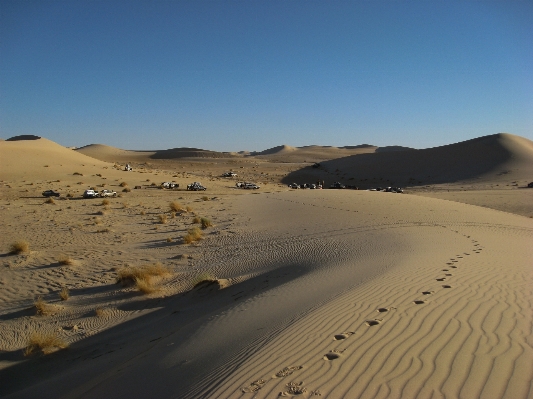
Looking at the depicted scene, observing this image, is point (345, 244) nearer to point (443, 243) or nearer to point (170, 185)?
point (443, 243)

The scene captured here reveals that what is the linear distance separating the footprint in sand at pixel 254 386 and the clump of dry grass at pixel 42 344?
503 cm

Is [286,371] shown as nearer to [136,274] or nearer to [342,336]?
[342,336]

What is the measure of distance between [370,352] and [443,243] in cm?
906

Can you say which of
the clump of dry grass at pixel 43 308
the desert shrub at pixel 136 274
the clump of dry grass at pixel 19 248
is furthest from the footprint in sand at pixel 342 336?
the clump of dry grass at pixel 19 248

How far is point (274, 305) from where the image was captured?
7.65 m

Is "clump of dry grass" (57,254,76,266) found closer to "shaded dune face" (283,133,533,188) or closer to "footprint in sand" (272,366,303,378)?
"footprint in sand" (272,366,303,378)

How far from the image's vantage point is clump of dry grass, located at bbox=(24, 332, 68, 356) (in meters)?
7.48

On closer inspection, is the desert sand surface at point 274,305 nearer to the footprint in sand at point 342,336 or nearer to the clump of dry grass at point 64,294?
the footprint in sand at point 342,336

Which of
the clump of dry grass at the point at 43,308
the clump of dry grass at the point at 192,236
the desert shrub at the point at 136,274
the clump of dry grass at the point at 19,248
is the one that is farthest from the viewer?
the clump of dry grass at the point at 192,236

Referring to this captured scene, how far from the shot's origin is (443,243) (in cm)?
1267

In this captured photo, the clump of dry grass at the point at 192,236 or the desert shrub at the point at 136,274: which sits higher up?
the clump of dry grass at the point at 192,236

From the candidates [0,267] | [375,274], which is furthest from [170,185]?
[375,274]

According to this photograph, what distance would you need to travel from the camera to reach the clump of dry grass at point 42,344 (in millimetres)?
7484

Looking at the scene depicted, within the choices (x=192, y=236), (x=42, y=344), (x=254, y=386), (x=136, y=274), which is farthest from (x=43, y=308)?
(x=254, y=386)
